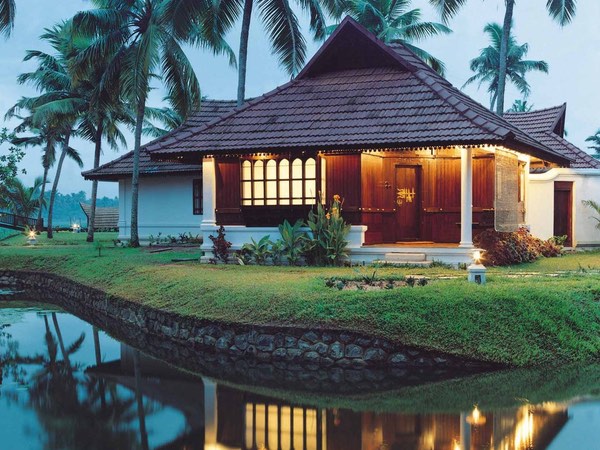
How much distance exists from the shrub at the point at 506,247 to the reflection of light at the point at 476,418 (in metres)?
8.23

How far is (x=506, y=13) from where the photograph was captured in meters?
24.3

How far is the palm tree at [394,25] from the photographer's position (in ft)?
100

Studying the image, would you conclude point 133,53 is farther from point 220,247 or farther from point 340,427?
point 340,427

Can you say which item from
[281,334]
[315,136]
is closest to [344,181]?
[315,136]

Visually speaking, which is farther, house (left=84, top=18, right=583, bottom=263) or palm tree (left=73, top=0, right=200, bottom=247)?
palm tree (left=73, top=0, right=200, bottom=247)

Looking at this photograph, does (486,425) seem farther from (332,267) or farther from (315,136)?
(315,136)

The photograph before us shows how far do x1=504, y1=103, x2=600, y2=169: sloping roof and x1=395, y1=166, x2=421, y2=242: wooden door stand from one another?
6.91 meters

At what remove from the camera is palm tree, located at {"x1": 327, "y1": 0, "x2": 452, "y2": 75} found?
100 feet

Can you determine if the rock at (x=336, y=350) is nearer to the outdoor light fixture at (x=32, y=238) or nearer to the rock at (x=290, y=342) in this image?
the rock at (x=290, y=342)

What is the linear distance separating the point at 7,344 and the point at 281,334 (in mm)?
5393

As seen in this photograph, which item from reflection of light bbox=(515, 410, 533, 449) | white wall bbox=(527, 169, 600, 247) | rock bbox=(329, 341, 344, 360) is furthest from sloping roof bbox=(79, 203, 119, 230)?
reflection of light bbox=(515, 410, 533, 449)

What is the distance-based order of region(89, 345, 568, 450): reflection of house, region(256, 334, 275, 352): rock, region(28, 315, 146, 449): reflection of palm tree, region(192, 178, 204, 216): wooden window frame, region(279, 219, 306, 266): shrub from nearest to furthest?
region(89, 345, 568, 450): reflection of house → region(28, 315, 146, 449): reflection of palm tree → region(256, 334, 275, 352): rock → region(279, 219, 306, 266): shrub → region(192, 178, 204, 216): wooden window frame

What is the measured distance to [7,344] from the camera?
12.6 meters

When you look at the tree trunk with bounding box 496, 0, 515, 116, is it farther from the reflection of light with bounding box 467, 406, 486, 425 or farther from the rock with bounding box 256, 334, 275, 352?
the reflection of light with bounding box 467, 406, 486, 425
